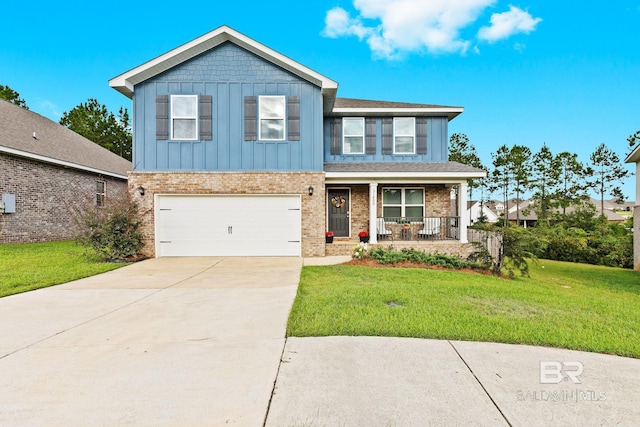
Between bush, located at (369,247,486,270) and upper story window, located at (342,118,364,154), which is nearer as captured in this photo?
bush, located at (369,247,486,270)

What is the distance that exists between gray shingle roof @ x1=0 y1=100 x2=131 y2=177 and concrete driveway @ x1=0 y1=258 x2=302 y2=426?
10.1 meters

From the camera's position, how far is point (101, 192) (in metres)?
16.9

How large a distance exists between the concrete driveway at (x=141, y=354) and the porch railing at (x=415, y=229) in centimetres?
655

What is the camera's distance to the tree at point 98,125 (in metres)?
30.8

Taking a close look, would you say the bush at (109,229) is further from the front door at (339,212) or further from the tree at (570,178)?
the tree at (570,178)

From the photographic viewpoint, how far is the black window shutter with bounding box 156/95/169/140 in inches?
404

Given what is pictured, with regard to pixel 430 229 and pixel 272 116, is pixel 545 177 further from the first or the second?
pixel 272 116

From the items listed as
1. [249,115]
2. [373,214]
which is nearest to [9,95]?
[249,115]

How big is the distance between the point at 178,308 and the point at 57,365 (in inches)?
74.2

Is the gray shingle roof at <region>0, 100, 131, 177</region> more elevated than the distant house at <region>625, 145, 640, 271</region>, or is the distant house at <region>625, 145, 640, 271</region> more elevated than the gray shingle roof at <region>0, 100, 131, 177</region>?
the gray shingle roof at <region>0, 100, 131, 177</region>

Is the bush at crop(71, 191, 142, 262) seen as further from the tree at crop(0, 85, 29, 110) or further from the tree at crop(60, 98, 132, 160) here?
the tree at crop(60, 98, 132, 160)

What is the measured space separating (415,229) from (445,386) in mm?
10262

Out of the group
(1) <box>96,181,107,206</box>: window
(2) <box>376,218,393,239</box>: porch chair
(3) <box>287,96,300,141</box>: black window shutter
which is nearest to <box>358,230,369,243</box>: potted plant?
(2) <box>376,218,393,239</box>: porch chair

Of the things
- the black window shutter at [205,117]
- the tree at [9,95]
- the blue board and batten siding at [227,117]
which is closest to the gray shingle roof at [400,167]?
the blue board and batten siding at [227,117]
